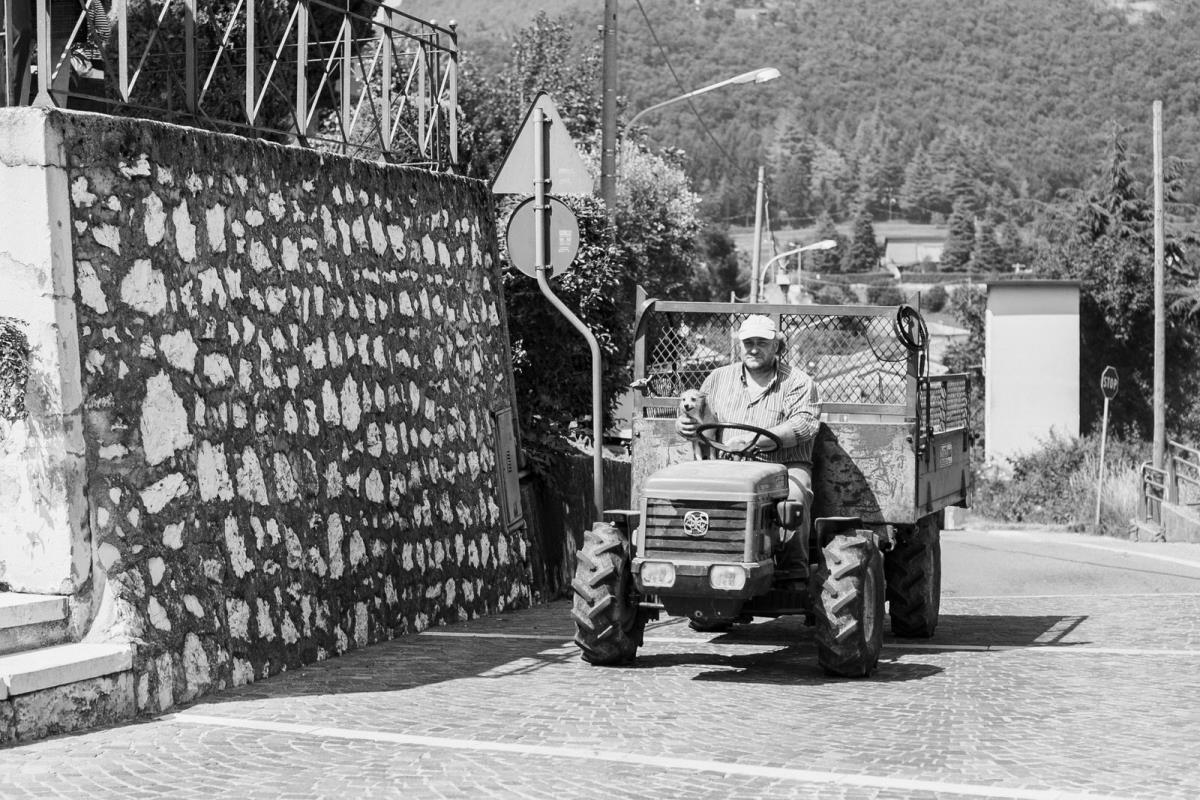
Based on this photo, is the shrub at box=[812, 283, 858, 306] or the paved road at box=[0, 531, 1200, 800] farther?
the shrub at box=[812, 283, 858, 306]

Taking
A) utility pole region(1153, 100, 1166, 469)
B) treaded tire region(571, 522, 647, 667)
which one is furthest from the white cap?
utility pole region(1153, 100, 1166, 469)

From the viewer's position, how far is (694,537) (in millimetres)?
10047

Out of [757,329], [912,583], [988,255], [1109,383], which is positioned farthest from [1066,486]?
[988,255]

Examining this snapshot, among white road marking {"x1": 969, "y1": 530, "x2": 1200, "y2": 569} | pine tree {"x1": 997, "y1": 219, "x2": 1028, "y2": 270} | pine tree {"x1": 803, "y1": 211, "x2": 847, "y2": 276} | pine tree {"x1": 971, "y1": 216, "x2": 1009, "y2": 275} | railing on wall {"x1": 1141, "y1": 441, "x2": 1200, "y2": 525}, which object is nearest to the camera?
white road marking {"x1": 969, "y1": 530, "x2": 1200, "y2": 569}

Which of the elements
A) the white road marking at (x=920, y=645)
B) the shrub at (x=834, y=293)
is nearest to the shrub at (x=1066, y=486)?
the white road marking at (x=920, y=645)

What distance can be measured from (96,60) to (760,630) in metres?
7.48

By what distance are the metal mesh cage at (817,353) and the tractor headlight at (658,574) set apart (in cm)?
229

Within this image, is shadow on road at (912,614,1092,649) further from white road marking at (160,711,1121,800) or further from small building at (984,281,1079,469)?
small building at (984,281,1079,469)

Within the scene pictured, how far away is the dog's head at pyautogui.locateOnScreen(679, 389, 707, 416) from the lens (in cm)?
1080

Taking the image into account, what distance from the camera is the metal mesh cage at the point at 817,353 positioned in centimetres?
1197

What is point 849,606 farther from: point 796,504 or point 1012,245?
point 1012,245

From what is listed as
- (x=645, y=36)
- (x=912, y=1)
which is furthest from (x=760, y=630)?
(x=912, y=1)

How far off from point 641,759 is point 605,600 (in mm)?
2739

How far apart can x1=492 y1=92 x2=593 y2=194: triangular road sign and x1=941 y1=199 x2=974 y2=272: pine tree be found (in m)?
125
